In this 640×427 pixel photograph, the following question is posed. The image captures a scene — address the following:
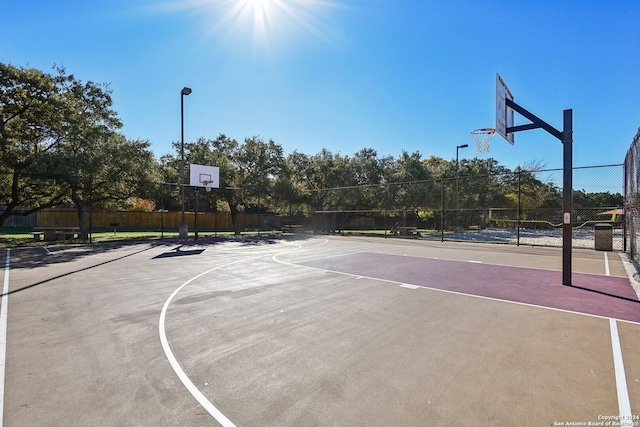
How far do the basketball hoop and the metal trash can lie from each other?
8203mm

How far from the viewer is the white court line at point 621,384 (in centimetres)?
270

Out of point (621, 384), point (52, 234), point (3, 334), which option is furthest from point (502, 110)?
point (52, 234)

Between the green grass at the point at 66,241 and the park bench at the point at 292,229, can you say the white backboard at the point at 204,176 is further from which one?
the park bench at the point at 292,229

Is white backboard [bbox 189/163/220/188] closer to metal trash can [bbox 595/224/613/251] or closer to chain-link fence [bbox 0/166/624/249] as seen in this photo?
chain-link fence [bbox 0/166/624/249]

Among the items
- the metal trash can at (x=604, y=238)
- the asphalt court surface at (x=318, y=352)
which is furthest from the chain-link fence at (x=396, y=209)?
the asphalt court surface at (x=318, y=352)

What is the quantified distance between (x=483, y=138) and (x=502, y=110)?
2.30 meters

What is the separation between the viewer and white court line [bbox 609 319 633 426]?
8.86 feet

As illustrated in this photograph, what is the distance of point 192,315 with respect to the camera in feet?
17.7

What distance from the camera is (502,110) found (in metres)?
9.03

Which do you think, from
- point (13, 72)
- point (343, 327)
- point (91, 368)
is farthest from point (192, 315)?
point (13, 72)

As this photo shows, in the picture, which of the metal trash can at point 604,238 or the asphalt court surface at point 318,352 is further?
the metal trash can at point 604,238

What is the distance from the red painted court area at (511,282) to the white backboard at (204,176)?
15465 mm

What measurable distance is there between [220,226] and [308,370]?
35851 millimetres

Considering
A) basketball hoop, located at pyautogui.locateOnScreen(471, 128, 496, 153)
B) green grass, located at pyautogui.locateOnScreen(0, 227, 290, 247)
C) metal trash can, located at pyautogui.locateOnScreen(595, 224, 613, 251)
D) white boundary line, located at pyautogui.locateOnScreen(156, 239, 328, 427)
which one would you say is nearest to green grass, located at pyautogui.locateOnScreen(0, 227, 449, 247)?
green grass, located at pyautogui.locateOnScreen(0, 227, 290, 247)
